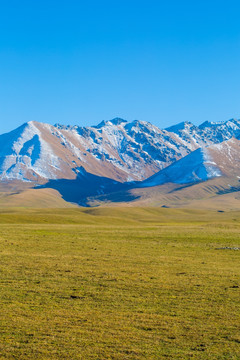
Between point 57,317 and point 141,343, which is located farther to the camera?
point 57,317

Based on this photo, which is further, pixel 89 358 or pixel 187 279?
pixel 187 279

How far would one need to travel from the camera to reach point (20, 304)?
73.1ft

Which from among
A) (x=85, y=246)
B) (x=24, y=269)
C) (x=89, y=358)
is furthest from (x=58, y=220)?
(x=89, y=358)

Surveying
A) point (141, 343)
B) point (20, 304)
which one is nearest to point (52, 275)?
point (20, 304)

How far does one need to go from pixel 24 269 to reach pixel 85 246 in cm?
1806

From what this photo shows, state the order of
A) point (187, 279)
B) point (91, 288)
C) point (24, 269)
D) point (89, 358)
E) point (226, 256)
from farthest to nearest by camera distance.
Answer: point (226, 256)
point (24, 269)
point (187, 279)
point (91, 288)
point (89, 358)

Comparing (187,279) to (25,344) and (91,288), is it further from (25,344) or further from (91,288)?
(25,344)

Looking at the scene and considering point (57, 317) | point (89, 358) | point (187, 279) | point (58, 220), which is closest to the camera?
point (89, 358)

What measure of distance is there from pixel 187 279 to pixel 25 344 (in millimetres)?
15164

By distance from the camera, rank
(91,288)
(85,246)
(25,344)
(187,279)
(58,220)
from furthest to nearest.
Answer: (58,220) → (85,246) → (187,279) → (91,288) → (25,344)

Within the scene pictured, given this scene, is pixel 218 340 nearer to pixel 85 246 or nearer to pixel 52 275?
pixel 52 275

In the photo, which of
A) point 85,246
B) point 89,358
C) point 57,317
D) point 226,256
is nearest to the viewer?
point 89,358

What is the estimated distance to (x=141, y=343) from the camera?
17.3 metres

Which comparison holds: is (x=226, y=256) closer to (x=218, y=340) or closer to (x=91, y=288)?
(x=91, y=288)
